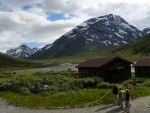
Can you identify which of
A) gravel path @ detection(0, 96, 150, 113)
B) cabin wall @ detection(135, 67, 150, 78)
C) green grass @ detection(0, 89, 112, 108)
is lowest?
gravel path @ detection(0, 96, 150, 113)

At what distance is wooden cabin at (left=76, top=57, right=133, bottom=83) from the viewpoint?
74312mm

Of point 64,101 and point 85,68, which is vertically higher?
point 85,68

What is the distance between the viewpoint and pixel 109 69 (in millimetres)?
74375

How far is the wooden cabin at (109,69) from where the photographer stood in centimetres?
7431

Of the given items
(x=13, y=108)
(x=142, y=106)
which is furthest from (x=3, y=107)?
(x=142, y=106)

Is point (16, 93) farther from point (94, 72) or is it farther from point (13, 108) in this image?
point (94, 72)

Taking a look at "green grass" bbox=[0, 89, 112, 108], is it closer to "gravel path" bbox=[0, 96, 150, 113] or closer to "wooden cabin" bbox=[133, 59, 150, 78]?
"gravel path" bbox=[0, 96, 150, 113]

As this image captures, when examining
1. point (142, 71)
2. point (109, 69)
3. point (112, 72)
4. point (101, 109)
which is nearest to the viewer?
point (101, 109)

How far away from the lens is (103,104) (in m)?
39.1

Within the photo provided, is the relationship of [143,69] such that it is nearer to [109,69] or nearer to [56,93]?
[109,69]

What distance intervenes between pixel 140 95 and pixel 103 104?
799cm

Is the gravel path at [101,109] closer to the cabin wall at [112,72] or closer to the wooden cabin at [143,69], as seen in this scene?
the cabin wall at [112,72]

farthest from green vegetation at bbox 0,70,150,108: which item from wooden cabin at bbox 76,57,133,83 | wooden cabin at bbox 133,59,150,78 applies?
wooden cabin at bbox 133,59,150,78

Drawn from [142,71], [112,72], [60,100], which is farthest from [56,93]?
[142,71]
